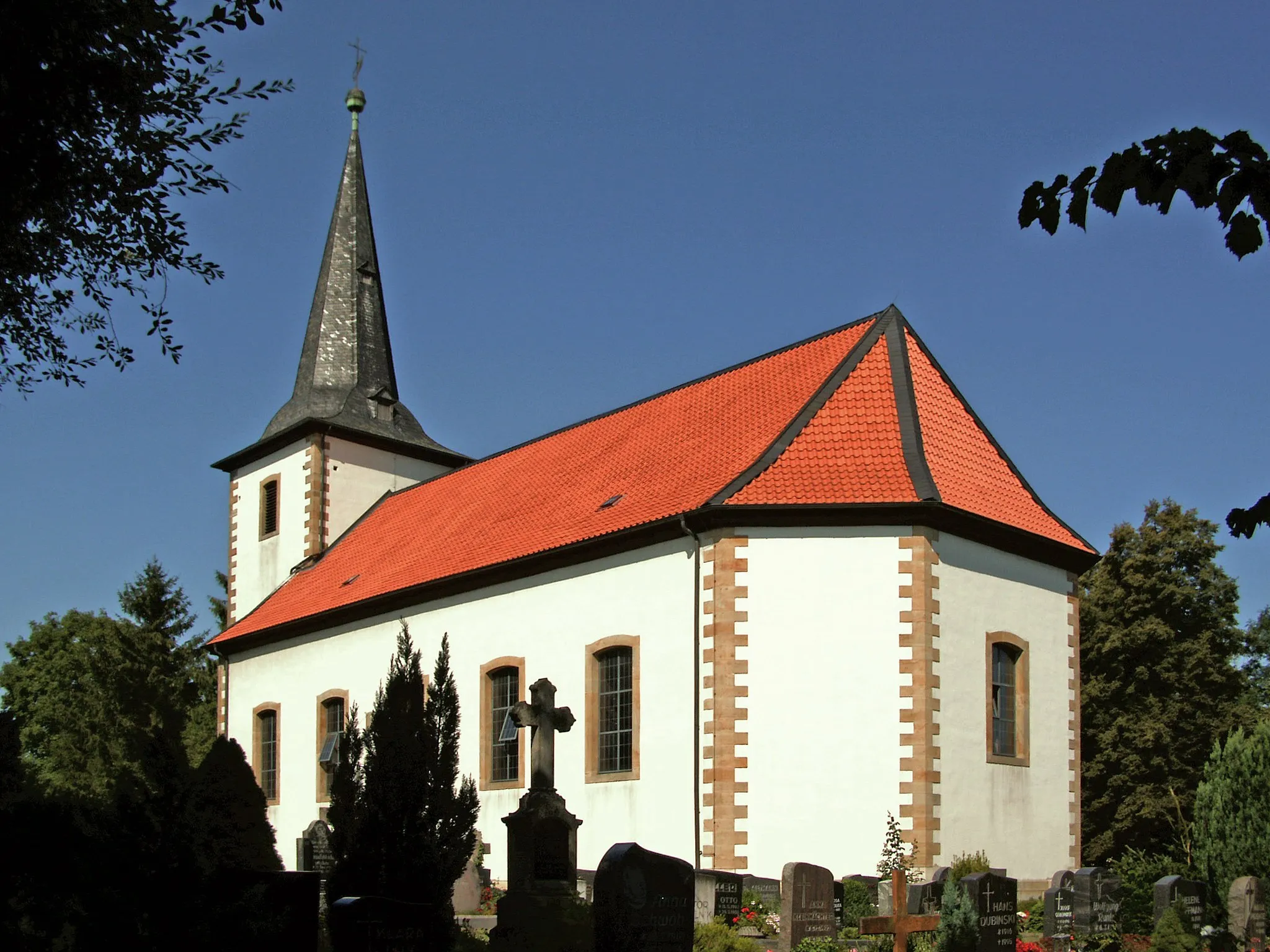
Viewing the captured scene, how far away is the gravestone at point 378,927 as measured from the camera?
929 cm

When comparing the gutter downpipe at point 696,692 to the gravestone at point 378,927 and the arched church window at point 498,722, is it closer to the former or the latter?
the arched church window at point 498,722

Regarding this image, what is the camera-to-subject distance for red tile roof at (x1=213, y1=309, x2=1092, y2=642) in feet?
62.7

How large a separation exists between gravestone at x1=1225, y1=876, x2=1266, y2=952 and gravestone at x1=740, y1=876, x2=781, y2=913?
4786 millimetres

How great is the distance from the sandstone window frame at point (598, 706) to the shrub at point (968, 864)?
445 cm

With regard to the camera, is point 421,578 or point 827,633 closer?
point 827,633

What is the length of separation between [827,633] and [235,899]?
11.2m

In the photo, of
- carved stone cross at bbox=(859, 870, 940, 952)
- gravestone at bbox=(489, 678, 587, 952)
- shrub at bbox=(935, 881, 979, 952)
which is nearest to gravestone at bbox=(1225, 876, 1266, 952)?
carved stone cross at bbox=(859, 870, 940, 952)

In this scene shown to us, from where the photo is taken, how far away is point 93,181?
31.7 feet

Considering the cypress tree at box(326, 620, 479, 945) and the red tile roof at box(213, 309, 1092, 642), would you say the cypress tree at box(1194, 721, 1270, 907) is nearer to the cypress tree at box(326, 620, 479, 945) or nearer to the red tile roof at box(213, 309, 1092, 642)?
the red tile roof at box(213, 309, 1092, 642)

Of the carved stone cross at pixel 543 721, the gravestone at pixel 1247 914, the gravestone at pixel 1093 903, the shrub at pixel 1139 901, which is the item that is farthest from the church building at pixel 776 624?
the gravestone at pixel 1247 914

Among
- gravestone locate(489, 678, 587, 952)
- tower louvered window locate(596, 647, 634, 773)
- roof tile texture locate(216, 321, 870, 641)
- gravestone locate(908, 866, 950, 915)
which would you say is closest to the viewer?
gravestone locate(489, 678, 587, 952)

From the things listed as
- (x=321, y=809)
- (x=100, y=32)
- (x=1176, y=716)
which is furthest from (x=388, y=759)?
(x=1176, y=716)

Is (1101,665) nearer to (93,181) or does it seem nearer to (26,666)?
(93,181)

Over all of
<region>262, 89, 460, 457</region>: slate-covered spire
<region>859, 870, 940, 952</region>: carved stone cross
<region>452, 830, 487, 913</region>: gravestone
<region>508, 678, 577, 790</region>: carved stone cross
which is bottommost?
<region>452, 830, 487, 913</region>: gravestone
